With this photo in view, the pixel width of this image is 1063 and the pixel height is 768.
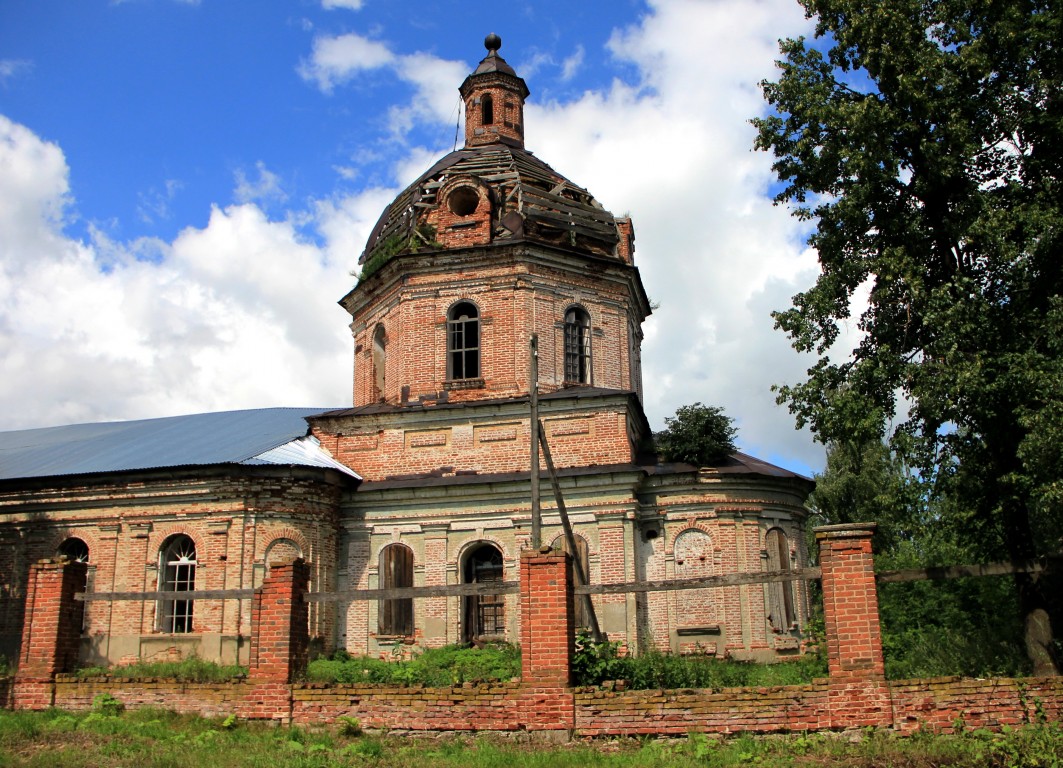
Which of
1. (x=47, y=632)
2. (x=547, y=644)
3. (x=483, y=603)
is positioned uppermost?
(x=483, y=603)

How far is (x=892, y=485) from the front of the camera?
41.9 ft

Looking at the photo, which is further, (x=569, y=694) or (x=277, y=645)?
(x=277, y=645)

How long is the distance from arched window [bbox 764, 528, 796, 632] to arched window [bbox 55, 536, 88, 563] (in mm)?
14199

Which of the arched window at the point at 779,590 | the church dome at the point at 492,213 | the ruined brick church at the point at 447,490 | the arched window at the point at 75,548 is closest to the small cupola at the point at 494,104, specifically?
the church dome at the point at 492,213

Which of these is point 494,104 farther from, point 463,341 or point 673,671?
point 673,671

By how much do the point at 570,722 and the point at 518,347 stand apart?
12116mm

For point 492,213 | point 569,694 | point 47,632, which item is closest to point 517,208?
point 492,213

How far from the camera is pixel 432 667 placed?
17094 mm

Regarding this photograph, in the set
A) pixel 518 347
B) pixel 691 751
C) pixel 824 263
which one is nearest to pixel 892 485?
pixel 824 263

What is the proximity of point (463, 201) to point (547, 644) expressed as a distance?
14.6 metres

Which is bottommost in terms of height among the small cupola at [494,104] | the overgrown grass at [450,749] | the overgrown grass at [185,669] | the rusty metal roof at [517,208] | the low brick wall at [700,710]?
the overgrown grass at [450,749]

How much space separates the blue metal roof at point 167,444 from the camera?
20.4 metres

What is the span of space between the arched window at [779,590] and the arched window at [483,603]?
5.43 m

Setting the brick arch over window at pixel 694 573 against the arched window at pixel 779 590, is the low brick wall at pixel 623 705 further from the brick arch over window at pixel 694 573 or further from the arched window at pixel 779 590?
the arched window at pixel 779 590
